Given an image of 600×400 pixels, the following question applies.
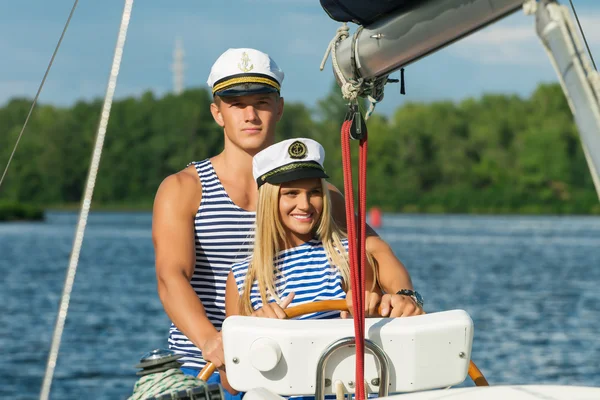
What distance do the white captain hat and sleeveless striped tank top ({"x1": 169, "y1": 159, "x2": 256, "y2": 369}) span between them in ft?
0.62

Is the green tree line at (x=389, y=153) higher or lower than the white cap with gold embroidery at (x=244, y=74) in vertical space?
higher

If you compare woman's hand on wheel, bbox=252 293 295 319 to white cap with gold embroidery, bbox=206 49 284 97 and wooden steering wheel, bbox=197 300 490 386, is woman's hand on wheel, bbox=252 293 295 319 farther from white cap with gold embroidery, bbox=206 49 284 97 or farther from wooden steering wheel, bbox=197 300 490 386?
white cap with gold embroidery, bbox=206 49 284 97

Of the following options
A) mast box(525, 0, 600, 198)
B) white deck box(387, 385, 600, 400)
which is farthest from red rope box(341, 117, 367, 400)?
mast box(525, 0, 600, 198)

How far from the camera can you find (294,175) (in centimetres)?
313

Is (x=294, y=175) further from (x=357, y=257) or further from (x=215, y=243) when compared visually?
(x=357, y=257)

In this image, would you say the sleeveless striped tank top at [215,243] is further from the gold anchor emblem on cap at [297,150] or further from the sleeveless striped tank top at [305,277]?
the gold anchor emblem on cap at [297,150]

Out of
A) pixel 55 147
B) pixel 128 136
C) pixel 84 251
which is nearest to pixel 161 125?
pixel 128 136

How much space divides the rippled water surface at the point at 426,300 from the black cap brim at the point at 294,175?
9.84 metres

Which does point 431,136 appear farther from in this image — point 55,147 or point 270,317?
point 270,317

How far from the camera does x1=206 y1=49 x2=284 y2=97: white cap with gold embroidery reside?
3.29m

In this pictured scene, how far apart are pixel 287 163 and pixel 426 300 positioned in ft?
60.5

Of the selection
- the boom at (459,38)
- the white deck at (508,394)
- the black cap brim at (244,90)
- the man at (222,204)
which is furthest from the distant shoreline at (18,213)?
the white deck at (508,394)

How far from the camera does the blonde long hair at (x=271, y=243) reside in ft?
10.1

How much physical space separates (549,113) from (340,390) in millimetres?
76799
